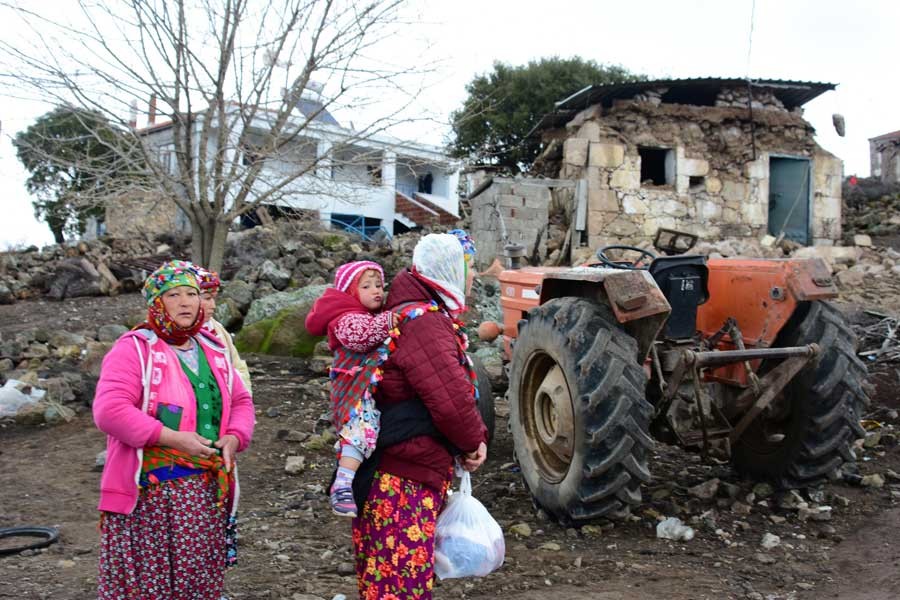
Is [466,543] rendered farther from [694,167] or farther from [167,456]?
[694,167]

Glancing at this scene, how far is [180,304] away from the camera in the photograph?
2.77m

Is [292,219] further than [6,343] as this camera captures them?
Yes

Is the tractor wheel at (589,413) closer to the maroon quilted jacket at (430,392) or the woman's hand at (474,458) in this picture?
the woman's hand at (474,458)

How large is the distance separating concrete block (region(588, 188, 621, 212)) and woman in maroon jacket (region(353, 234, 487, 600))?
1322 centimetres

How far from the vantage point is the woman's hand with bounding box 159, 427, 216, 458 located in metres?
2.60

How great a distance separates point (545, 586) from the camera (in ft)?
12.3

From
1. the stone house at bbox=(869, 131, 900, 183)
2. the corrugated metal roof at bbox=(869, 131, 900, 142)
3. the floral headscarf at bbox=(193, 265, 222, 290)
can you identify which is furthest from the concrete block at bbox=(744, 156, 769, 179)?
the corrugated metal roof at bbox=(869, 131, 900, 142)

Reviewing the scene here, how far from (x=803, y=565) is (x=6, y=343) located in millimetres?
9012

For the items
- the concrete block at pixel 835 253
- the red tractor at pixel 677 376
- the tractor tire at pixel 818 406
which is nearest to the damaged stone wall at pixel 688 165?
the concrete block at pixel 835 253

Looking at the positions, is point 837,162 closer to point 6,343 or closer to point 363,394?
point 6,343

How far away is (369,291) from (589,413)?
5.83 ft

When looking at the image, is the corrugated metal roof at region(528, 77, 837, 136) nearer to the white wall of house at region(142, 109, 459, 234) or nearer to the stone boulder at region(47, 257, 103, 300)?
the white wall of house at region(142, 109, 459, 234)

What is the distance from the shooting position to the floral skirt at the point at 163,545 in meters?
2.61

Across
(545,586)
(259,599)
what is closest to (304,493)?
(259,599)
